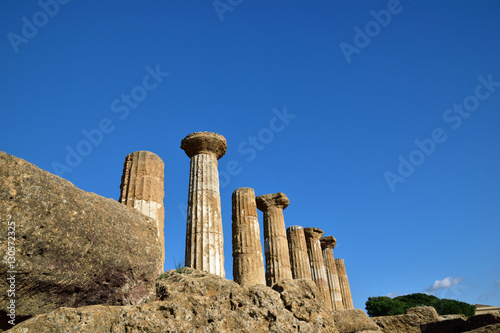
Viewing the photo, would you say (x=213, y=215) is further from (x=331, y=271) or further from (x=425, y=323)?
(x=331, y=271)

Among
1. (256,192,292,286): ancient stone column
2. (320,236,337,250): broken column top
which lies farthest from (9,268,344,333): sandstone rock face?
(320,236,337,250): broken column top

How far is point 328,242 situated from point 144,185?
16830 millimetres

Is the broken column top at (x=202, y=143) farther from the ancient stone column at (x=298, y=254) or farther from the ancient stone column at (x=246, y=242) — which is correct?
the ancient stone column at (x=298, y=254)

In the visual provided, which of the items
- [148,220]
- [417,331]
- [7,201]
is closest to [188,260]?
[417,331]

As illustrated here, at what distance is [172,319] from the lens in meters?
2.96

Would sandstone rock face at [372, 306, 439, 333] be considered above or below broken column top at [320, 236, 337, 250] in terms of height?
below

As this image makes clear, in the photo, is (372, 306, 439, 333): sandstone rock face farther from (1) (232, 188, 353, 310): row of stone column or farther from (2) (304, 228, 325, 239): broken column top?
(2) (304, 228, 325, 239): broken column top

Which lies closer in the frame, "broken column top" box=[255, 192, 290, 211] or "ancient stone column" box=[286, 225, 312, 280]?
"broken column top" box=[255, 192, 290, 211]

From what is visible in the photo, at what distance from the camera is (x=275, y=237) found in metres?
16.2

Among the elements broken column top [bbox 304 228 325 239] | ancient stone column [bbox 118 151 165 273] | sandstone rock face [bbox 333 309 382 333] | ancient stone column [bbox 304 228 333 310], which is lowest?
sandstone rock face [bbox 333 309 382 333]

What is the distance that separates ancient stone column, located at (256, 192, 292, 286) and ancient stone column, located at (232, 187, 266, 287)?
190cm

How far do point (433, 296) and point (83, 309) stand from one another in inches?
2165

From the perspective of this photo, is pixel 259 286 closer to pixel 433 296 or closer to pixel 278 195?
pixel 278 195

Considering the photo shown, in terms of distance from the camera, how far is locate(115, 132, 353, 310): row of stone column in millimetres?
8727
